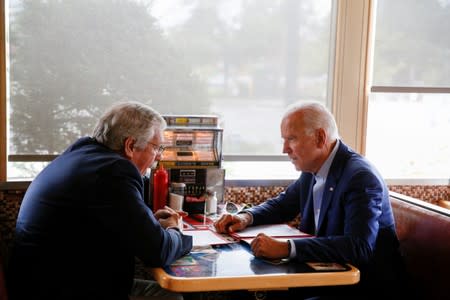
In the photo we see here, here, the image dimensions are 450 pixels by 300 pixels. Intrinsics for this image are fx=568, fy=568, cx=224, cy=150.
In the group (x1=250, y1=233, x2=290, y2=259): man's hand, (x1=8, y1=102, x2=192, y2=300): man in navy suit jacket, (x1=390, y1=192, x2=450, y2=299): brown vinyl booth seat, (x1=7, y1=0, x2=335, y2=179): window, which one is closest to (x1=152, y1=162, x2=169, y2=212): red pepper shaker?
(x1=7, y1=0, x2=335, y2=179): window

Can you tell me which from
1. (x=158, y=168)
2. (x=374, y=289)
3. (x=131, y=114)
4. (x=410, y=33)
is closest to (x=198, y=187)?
(x=158, y=168)

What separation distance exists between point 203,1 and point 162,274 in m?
2.04

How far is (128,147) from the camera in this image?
232 centimetres

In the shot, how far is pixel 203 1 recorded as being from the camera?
347cm

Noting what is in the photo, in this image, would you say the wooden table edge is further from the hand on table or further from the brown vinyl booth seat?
the brown vinyl booth seat

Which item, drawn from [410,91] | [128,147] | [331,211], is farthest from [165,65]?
[410,91]

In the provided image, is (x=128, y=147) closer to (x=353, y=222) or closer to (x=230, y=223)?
(x=230, y=223)

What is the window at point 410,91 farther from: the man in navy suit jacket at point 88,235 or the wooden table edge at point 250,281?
the man in navy suit jacket at point 88,235

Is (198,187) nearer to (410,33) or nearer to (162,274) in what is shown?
(162,274)

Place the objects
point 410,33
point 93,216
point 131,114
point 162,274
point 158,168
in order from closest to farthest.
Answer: point 162,274
point 93,216
point 131,114
point 158,168
point 410,33

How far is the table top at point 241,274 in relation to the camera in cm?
187

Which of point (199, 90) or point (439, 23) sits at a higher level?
point (439, 23)

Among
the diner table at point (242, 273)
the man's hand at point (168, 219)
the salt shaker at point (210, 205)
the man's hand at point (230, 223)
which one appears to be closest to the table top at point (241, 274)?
the diner table at point (242, 273)

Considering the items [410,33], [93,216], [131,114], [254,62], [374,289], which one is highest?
[410,33]
